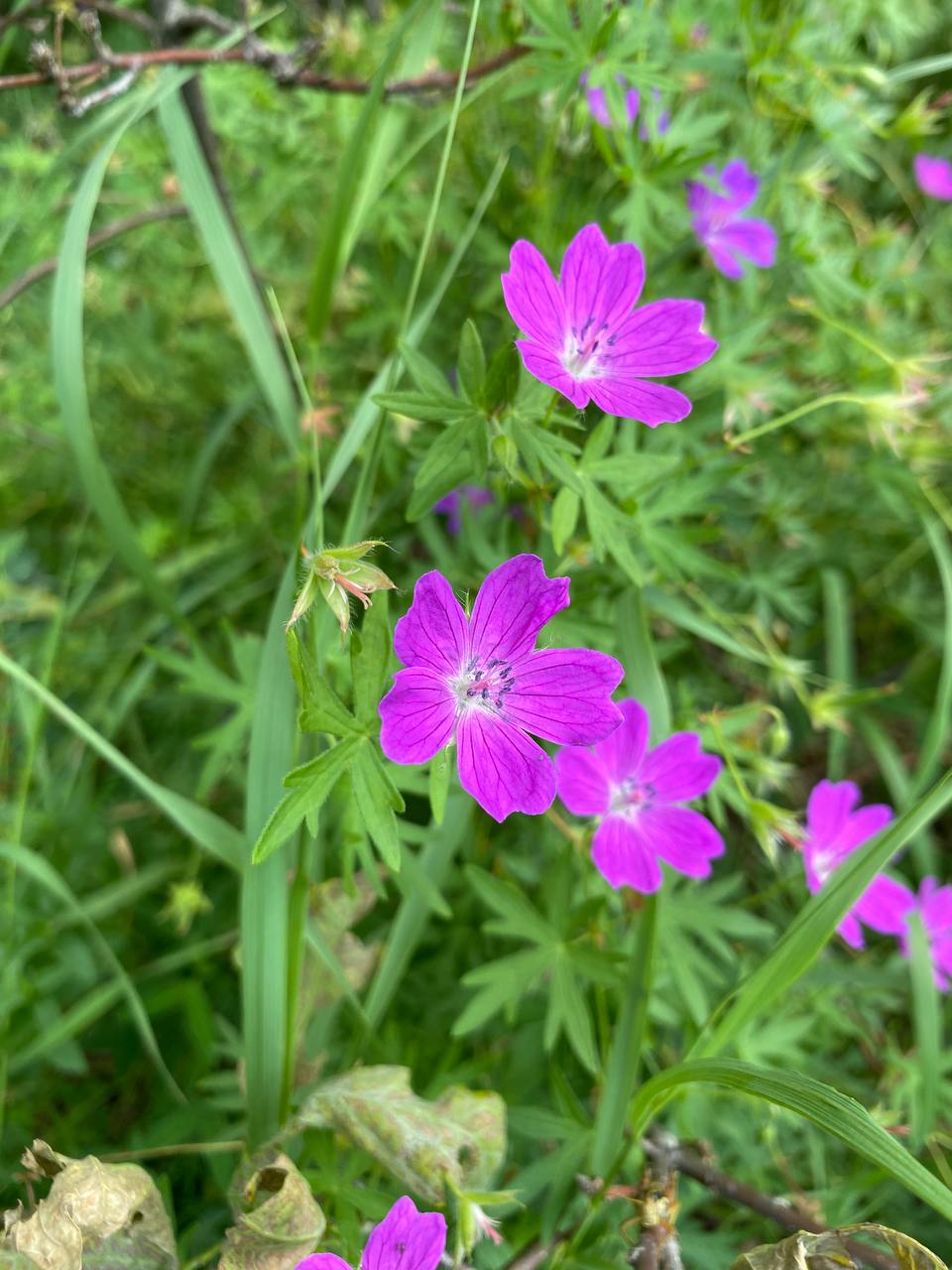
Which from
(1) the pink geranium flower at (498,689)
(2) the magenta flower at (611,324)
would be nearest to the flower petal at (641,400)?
(2) the magenta flower at (611,324)

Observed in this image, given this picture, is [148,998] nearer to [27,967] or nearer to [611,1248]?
[27,967]

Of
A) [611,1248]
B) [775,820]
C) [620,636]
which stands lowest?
[611,1248]

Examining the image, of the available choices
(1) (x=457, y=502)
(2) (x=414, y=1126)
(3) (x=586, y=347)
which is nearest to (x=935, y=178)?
(1) (x=457, y=502)

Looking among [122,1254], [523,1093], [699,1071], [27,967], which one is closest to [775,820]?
[699,1071]

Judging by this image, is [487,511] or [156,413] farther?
[156,413]

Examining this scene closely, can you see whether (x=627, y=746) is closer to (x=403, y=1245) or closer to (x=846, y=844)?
(x=846, y=844)

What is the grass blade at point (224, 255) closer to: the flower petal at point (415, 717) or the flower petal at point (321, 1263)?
the flower petal at point (415, 717)

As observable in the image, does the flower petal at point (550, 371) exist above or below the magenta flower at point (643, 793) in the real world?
above

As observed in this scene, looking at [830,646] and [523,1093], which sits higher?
[830,646]
